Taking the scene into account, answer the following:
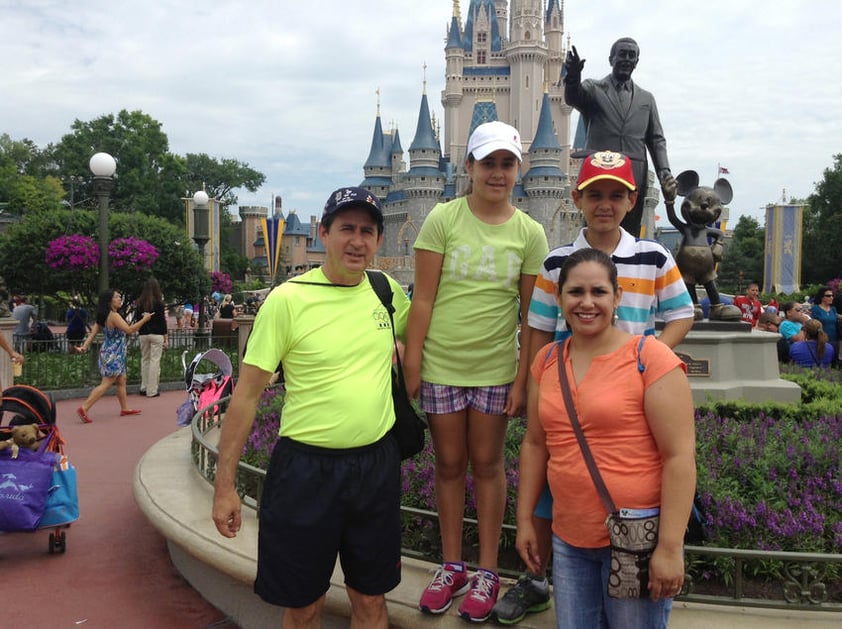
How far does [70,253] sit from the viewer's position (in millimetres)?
11797

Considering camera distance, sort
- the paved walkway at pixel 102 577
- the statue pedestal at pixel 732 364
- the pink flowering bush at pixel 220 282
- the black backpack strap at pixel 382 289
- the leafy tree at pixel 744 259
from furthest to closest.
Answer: the leafy tree at pixel 744 259
the pink flowering bush at pixel 220 282
the statue pedestal at pixel 732 364
the paved walkway at pixel 102 577
the black backpack strap at pixel 382 289

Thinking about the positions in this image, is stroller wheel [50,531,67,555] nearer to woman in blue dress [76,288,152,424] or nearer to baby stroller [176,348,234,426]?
baby stroller [176,348,234,426]

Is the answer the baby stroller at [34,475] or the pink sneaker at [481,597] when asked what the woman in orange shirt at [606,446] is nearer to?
the pink sneaker at [481,597]

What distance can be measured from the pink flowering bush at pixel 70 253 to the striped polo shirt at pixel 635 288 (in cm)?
1140

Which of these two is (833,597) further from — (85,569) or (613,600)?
(85,569)

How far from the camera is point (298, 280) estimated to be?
2.22 meters

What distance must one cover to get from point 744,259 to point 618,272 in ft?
174

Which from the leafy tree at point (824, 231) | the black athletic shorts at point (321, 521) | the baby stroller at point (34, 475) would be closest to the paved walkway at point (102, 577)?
the baby stroller at point (34, 475)

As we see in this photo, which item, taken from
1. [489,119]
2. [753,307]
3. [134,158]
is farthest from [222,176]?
[753,307]

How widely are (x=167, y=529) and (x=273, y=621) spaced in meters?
0.83

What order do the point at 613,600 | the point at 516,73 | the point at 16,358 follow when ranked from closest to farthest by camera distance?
the point at 613,600
the point at 16,358
the point at 516,73

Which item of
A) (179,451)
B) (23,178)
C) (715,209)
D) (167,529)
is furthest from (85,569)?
(23,178)

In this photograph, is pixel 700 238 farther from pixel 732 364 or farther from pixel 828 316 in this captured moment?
pixel 828 316

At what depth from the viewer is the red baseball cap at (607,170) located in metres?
2.17
